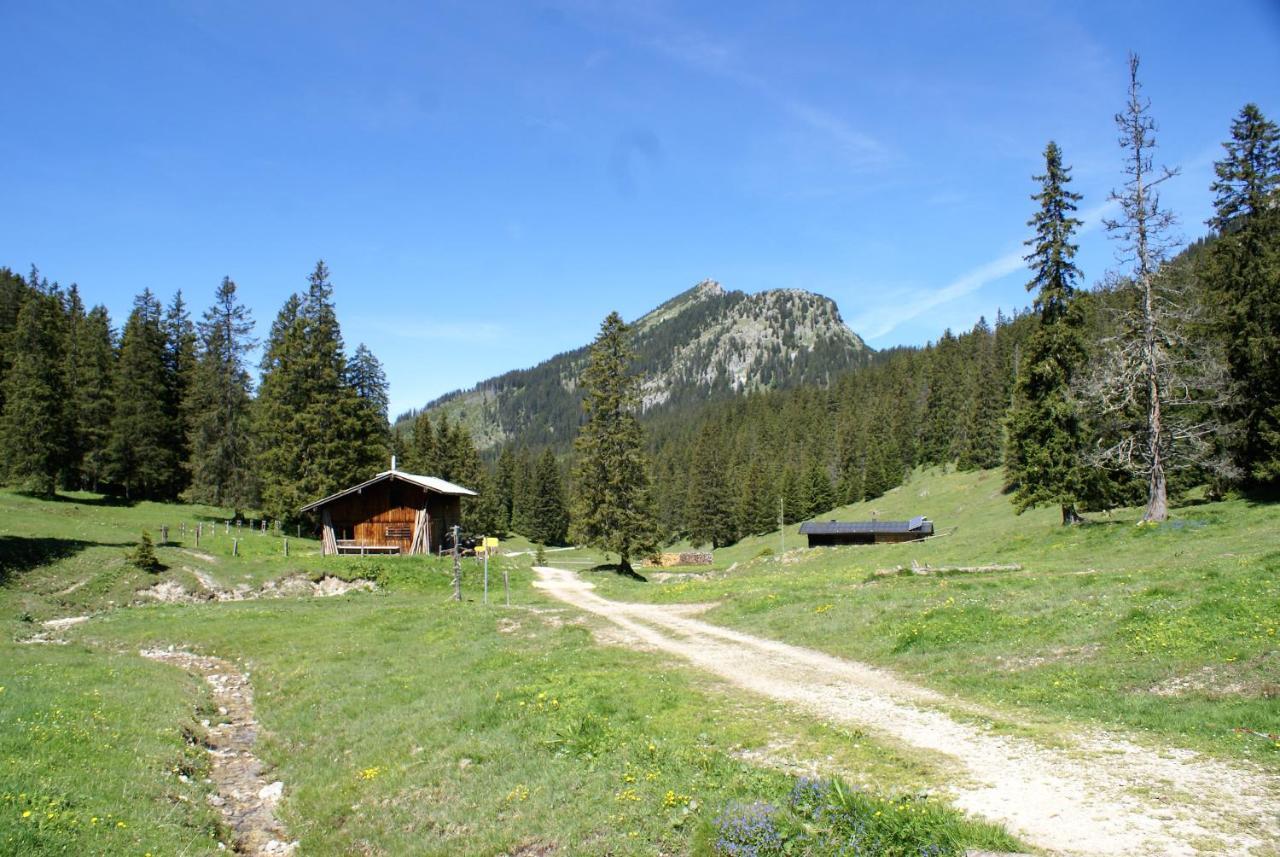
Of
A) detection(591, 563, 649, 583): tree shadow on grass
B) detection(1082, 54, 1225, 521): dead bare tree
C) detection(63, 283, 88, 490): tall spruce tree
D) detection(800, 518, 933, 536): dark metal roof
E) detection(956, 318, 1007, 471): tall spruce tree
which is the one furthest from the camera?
detection(956, 318, 1007, 471): tall spruce tree

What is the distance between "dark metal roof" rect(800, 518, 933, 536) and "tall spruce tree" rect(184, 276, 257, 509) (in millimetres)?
57726

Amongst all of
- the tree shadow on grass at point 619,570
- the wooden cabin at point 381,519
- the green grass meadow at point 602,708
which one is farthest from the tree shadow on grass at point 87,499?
the tree shadow on grass at point 619,570

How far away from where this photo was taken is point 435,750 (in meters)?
13.1

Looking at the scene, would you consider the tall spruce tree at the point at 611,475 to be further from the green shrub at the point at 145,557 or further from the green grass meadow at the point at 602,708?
the green shrub at the point at 145,557

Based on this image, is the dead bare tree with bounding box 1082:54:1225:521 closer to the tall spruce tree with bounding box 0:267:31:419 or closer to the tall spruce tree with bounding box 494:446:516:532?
the tall spruce tree with bounding box 0:267:31:419

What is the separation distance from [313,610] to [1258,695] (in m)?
32.4

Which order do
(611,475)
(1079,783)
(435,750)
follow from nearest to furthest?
(1079,783), (435,750), (611,475)

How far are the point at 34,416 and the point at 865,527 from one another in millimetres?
75989

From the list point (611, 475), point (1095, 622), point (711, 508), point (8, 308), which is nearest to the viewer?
point (1095, 622)

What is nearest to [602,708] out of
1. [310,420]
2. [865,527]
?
[310,420]

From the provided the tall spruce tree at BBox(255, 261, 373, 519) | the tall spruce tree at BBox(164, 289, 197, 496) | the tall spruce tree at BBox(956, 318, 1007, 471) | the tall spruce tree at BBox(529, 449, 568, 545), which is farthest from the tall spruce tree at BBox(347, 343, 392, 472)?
the tall spruce tree at BBox(956, 318, 1007, 471)

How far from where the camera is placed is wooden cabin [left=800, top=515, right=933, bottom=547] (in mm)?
74125

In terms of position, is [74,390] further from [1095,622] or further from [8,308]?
[1095,622]

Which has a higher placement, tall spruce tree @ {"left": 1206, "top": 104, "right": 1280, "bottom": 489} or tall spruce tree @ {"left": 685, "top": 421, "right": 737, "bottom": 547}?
tall spruce tree @ {"left": 1206, "top": 104, "right": 1280, "bottom": 489}
